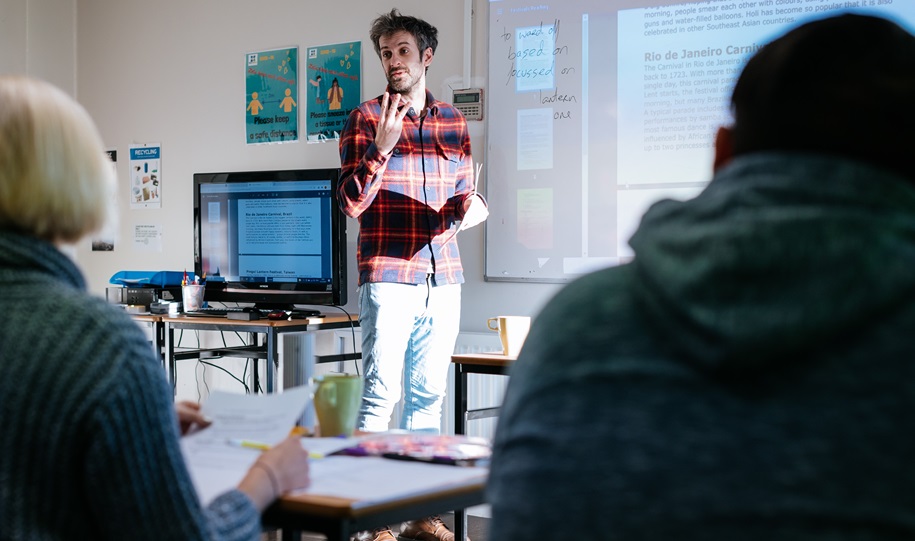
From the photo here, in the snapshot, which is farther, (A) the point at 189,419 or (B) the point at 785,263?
(A) the point at 189,419

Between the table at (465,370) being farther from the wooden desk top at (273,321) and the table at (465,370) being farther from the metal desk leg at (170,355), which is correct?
the metal desk leg at (170,355)

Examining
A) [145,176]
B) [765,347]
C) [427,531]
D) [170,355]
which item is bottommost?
[427,531]

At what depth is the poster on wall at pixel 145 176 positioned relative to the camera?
5.02m

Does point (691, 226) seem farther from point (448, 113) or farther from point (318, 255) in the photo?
point (318, 255)

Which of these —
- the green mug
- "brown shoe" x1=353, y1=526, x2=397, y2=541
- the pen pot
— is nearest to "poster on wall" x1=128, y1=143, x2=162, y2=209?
the pen pot

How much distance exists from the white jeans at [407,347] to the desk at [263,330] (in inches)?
21.1

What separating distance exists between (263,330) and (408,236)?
2.59 ft

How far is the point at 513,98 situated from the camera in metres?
3.89

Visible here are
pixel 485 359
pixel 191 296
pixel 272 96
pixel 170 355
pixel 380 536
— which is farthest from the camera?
pixel 272 96

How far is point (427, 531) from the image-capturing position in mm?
3377

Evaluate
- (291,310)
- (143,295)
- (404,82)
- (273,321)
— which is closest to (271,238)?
(291,310)

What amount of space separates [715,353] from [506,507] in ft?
0.73

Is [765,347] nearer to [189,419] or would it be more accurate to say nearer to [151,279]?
[189,419]

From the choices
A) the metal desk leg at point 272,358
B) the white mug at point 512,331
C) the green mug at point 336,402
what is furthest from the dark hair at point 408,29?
the green mug at point 336,402
